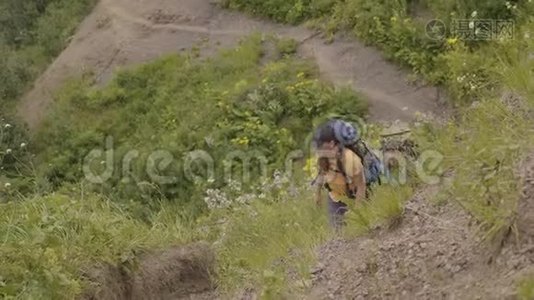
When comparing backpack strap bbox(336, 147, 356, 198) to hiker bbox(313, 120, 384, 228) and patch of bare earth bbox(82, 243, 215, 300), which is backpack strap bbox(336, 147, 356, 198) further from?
patch of bare earth bbox(82, 243, 215, 300)

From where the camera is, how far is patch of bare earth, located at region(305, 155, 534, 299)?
3525 mm

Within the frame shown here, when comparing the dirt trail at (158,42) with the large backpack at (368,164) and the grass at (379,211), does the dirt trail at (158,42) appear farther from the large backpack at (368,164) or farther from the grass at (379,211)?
the grass at (379,211)

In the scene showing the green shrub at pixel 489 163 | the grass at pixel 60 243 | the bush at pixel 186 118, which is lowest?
the bush at pixel 186 118

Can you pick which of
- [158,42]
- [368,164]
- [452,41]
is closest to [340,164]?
[368,164]

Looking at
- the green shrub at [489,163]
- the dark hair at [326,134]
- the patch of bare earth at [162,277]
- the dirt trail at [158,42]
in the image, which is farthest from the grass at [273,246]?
the dirt trail at [158,42]

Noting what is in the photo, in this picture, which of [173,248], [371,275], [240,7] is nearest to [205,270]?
[173,248]

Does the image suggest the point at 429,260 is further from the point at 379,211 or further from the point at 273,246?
the point at 273,246

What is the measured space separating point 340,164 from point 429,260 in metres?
1.90

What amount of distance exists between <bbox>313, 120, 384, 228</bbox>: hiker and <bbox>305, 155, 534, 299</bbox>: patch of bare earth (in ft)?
2.62

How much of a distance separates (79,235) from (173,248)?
0.96 meters

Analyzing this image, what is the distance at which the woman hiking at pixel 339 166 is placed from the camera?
225 inches

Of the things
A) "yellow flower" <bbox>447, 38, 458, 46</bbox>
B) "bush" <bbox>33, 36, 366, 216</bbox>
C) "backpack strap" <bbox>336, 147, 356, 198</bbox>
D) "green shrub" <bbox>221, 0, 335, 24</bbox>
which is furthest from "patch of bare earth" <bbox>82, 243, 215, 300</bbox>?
"green shrub" <bbox>221, 0, 335, 24</bbox>

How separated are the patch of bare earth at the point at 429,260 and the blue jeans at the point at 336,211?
648 millimetres

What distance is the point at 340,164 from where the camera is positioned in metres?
5.82
